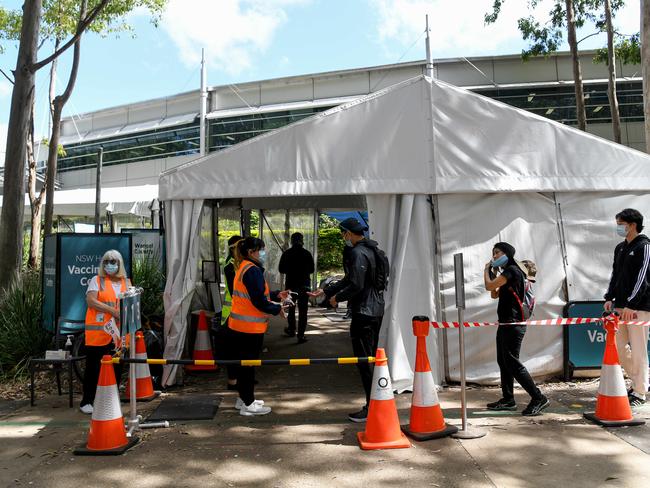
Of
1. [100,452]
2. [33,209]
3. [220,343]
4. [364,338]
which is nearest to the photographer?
[100,452]

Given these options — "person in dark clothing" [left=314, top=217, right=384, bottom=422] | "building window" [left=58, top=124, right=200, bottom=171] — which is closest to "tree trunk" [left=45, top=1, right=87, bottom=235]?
"person in dark clothing" [left=314, top=217, right=384, bottom=422]

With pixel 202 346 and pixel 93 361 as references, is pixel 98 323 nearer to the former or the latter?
pixel 93 361

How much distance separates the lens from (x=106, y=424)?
15.3ft

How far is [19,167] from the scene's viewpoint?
8.50 meters

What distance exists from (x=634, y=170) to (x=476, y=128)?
2.07 meters

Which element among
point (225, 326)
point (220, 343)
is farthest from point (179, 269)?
point (220, 343)

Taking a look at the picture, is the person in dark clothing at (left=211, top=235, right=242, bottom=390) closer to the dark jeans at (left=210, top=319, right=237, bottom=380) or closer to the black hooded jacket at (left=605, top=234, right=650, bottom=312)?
the dark jeans at (left=210, top=319, right=237, bottom=380)

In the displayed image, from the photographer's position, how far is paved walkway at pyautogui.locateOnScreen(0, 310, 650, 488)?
4.12 m

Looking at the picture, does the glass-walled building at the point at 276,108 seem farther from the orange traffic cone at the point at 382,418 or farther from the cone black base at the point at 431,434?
the cone black base at the point at 431,434

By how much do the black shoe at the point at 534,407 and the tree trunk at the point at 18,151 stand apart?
746cm

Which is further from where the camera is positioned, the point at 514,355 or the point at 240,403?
the point at 240,403

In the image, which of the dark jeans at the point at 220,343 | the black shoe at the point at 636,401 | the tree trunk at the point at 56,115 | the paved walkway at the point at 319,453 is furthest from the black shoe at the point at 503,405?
the tree trunk at the point at 56,115

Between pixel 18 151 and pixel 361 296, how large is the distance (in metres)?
6.40

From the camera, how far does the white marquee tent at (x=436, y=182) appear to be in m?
6.60
